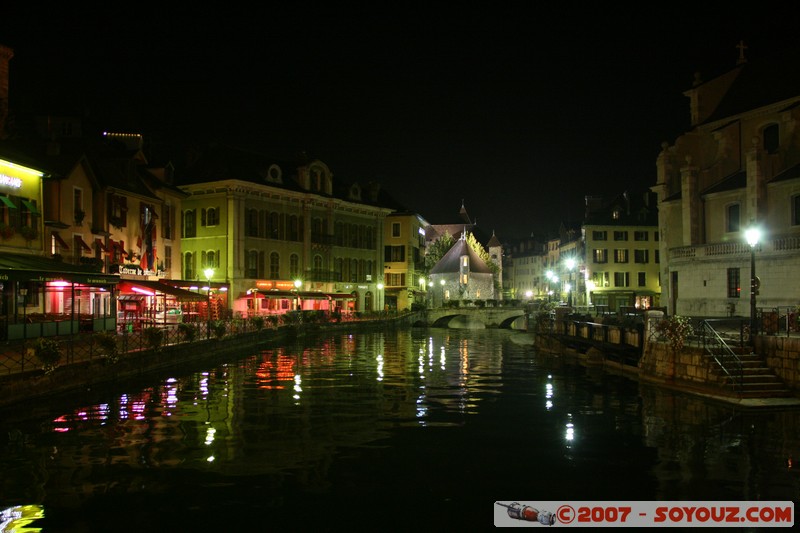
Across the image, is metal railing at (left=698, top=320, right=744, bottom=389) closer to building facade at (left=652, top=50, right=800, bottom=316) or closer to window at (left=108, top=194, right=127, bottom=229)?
building facade at (left=652, top=50, right=800, bottom=316)

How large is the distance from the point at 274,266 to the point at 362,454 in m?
50.5

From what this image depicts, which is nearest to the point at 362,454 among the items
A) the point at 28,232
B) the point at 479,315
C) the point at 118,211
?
the point at 28,232

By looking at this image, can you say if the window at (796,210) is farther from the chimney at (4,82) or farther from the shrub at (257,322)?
the chimney at (4,82)

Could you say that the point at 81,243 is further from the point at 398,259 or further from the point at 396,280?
the point at 396,280

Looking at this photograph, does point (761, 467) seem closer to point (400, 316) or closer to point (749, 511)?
point (749, 511)

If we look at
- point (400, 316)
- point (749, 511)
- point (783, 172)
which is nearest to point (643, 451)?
point (749, 511)

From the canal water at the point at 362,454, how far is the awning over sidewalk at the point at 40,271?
5.68 metres

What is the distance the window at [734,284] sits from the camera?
123 feet

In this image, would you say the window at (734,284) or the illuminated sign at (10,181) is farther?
the window at (734,284)

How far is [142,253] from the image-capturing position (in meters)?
45.0

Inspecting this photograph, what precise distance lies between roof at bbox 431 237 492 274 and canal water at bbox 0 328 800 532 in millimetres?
71147

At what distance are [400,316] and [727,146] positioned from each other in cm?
3867

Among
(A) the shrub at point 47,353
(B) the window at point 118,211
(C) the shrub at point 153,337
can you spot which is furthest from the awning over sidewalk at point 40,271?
(B) the window at point 118,211

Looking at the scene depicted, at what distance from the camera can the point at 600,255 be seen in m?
84.8
